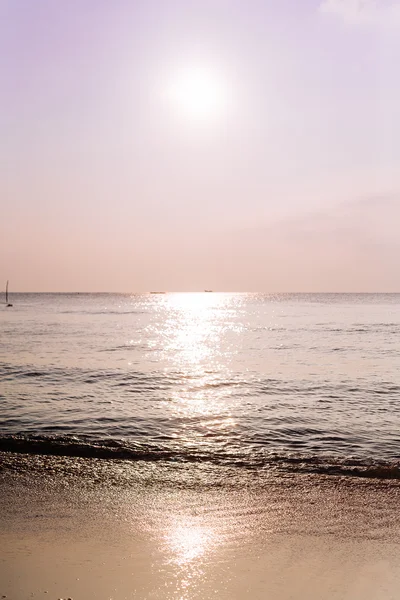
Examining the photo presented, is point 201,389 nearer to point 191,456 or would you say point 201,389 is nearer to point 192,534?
point 191,456

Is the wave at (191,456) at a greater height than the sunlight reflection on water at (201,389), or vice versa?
the wave at (191,456)

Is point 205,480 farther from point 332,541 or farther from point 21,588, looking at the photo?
point 21,588

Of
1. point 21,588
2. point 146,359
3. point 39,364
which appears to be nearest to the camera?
point 21,588

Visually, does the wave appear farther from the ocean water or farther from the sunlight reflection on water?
the sunlight reflection on water

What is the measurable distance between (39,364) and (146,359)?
6.59 m

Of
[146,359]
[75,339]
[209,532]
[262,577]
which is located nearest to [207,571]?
[262,577]

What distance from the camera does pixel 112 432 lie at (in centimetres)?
1352

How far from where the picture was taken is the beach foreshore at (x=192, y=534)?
17.5 ft

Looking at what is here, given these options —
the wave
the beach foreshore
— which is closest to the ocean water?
the wave

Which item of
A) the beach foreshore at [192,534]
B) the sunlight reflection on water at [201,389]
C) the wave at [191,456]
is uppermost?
the beach foreshore at [192,534]

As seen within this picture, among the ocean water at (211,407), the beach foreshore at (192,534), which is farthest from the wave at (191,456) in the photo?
the beach foreshore at (192,534)

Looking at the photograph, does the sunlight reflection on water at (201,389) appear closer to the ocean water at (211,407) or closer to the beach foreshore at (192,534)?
the ocean water at (211,407)

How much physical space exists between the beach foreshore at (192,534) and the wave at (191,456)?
0.79 meters

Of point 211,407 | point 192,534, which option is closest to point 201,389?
point 211,407
